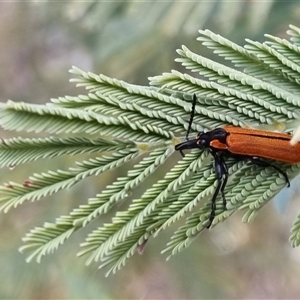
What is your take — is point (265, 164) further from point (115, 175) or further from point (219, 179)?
point (115, 175)

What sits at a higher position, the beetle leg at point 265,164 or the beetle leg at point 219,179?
the beetle leg at point 265,164

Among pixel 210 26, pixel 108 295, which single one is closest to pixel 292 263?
pixel 108 295

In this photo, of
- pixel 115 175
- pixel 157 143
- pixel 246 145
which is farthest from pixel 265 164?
pixel 115 175

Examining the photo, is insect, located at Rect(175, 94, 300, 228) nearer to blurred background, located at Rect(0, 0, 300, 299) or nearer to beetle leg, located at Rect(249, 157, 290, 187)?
beetle leg, located at Rect(249, 157, 290, 187)

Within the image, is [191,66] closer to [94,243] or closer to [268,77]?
[268,77]

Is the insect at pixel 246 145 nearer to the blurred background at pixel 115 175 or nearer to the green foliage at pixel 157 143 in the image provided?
the green foliage at pixel 157 143

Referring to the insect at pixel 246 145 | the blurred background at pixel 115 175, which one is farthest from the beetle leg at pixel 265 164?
the blurred background at pixel 115 175

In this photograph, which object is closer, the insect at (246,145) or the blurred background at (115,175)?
the insect at (246,145)
